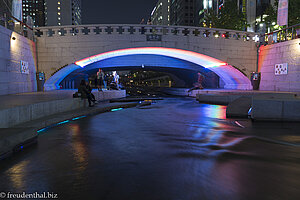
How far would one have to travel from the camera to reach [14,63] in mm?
16203

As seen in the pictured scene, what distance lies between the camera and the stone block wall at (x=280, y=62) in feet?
66.3

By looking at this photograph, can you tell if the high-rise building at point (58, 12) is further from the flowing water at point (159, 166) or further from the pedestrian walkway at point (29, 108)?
the flowing water at point (159, 166)

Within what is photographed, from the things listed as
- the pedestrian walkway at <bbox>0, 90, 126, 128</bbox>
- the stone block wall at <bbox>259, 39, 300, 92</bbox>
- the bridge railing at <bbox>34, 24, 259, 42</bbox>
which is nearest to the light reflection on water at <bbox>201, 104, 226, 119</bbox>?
the pedestrian walkway at <bbox>0, 90, 126, 128</bbox>

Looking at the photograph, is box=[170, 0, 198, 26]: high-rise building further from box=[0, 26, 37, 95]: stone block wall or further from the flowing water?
the flowing water

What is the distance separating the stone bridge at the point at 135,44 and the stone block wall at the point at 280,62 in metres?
1.66

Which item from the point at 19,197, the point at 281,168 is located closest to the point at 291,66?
the point at 281,168

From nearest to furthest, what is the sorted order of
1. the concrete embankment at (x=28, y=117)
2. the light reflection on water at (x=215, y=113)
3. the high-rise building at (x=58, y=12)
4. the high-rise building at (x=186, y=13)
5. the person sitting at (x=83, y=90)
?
the concrete embankment at (x=28, y=117) → the light reflection on water at (x=215, y=113) → the person sitting at (x=83, y=90) → the high-rise building at (x=186, y=13) → the high-rise building at (x=58, y=12)

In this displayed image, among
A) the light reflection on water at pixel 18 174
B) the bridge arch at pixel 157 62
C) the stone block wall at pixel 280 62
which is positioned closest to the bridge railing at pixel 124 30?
the bridge arch at pixel 157 62

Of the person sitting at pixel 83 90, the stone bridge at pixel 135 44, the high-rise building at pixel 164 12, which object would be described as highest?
the high-rise building at pixel 164 12

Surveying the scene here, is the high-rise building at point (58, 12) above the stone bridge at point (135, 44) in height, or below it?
above

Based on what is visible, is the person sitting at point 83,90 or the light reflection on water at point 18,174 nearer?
the light reflection on water at point 18,174

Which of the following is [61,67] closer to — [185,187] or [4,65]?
[4,65]

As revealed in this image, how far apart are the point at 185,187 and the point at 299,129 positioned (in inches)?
258

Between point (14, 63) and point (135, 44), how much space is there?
38.8ft
